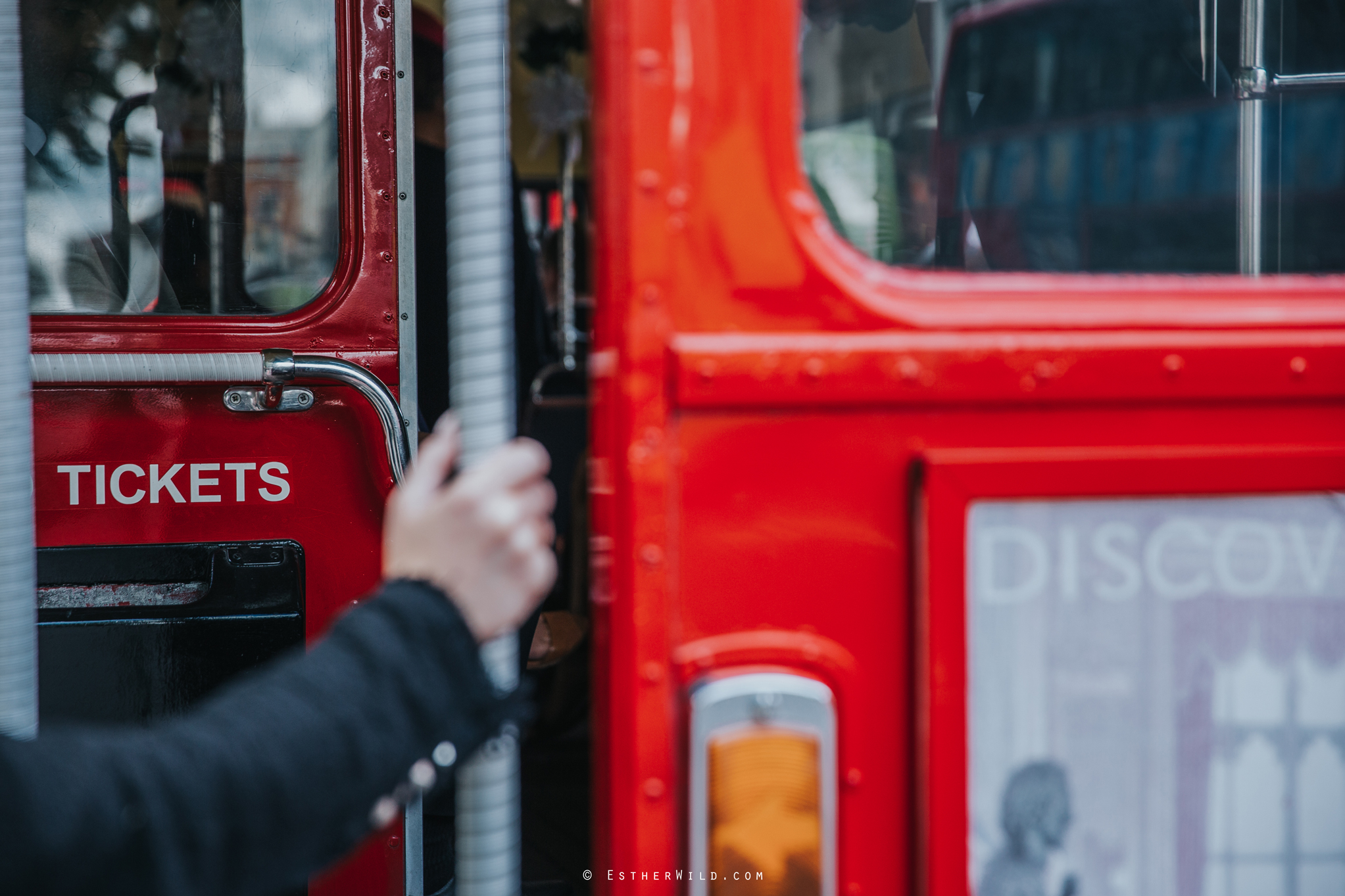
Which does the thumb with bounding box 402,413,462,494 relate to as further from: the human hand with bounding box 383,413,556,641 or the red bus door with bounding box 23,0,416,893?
the red bus door with bounding box 23,0,416,893

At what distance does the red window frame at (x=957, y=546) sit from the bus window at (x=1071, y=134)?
7.2 inches

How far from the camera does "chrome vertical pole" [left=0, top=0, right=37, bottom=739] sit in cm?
92

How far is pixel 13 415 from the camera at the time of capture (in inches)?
36.9

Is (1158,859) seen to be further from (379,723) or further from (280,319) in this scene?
(280,319)

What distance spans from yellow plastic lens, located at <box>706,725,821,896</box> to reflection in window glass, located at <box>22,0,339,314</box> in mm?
1385

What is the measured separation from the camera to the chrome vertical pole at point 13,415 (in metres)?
0.92

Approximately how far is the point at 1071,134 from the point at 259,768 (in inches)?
34.4

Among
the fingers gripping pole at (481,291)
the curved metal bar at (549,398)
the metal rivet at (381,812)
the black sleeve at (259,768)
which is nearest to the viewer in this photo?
the black sleeve at (259,768)

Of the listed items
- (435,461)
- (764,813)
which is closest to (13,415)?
(435,461)

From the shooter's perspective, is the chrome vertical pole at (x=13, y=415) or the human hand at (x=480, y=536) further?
the chrome vertical pole at (x=13, y=415)

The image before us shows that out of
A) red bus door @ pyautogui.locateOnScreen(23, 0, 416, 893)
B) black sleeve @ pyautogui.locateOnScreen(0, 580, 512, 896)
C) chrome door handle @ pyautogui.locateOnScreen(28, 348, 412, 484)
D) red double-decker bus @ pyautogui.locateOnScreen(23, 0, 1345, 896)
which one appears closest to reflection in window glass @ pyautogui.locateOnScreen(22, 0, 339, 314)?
red bus door @ pyautogui.locateOnScreen(23, 0, 416, 893)

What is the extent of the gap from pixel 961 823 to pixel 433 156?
67.6 inches

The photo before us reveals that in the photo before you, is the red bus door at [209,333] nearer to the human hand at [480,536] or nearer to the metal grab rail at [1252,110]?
the human hand at [480,536]

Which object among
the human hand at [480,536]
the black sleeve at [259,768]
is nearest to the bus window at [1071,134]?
the human hand at [480,536]
